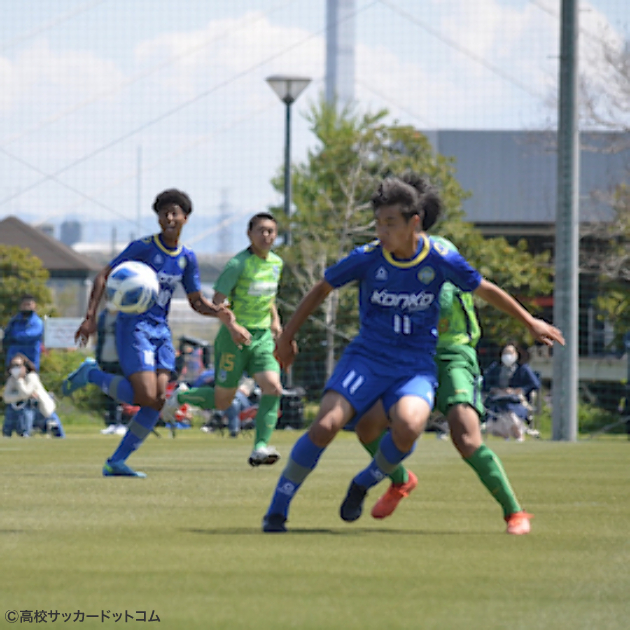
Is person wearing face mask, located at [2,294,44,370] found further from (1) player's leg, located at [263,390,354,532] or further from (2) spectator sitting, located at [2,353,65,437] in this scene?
(1) player's leg, located at [263,390,354,532]

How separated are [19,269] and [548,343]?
80.7 feet

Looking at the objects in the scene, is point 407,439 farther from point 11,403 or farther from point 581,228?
point 581,228

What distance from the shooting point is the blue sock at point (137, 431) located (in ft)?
33.1

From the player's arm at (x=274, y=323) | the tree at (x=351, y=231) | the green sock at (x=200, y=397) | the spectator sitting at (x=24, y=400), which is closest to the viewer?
the player's arm at (x=274, y=323)

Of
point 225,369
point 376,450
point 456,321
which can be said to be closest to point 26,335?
point 225,369

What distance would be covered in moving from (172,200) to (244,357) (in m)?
2.06

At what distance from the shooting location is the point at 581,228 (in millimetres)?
29469

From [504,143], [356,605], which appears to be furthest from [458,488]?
[504,143]

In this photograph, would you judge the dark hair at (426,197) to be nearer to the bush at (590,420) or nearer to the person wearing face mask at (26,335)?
the person wearing face mask at (26,335)

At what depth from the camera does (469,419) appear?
706 centimetres

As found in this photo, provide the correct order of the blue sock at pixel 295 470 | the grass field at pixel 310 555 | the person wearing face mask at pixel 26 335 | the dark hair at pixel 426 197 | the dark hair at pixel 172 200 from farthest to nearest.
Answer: the person wearing face mask at pixel 26 335, the dark hair at pixel 172 200, the dark hair at pixel 426 197, the blue sock at pixel 295 470, the grass field at pixel 310 555

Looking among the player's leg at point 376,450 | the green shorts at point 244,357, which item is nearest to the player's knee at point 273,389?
the green shorts at point 244,357

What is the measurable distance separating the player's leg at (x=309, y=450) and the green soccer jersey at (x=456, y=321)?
1.17m

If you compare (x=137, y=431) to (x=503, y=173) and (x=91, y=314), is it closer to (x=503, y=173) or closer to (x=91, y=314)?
(x=91, y=314)
